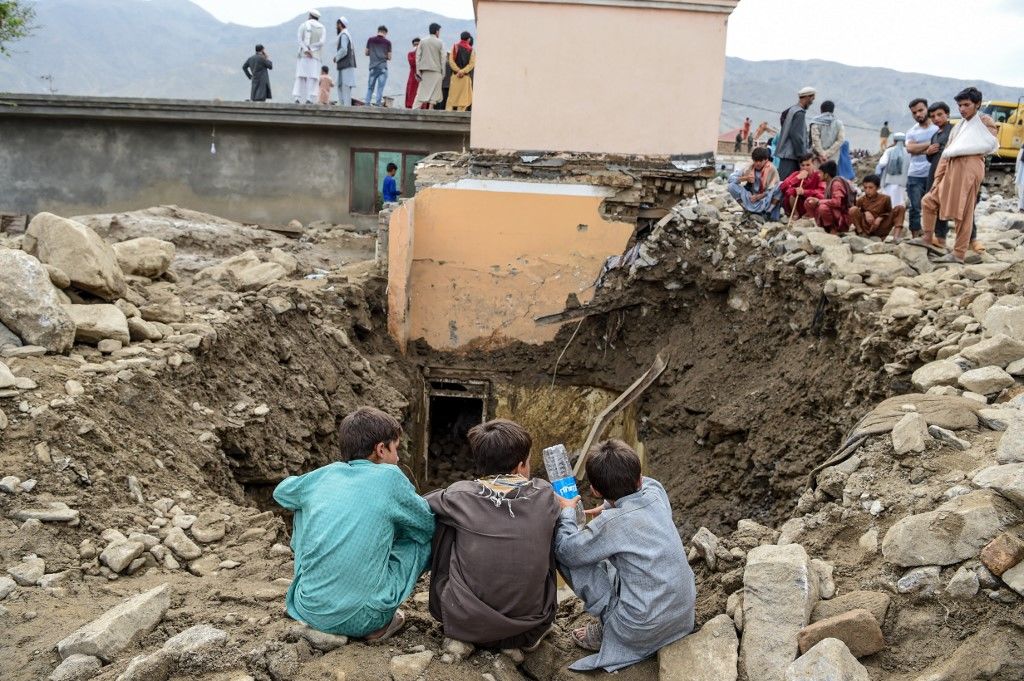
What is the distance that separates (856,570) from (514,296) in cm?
667

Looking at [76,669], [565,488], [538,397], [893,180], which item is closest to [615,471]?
[565,488]

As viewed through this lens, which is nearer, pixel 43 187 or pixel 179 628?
pixel 179 628

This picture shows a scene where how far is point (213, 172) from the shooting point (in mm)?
13938

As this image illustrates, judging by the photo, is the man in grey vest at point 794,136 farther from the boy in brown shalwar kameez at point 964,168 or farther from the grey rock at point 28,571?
the grey rock at point 28,571

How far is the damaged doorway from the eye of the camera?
10203mm

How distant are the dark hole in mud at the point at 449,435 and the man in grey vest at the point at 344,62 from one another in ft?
21.1

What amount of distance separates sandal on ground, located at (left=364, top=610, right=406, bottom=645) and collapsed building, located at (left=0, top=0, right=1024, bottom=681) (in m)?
0.11

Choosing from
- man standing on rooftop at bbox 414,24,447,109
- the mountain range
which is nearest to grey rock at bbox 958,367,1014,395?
man standing on rooftop at bbox 414,24,447,109

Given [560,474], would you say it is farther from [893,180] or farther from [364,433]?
[893,180]

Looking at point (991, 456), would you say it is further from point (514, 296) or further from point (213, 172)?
point (213, 172)

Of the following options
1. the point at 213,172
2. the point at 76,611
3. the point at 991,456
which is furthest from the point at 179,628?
the point at 213,172

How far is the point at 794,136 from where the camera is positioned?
32.9 ft

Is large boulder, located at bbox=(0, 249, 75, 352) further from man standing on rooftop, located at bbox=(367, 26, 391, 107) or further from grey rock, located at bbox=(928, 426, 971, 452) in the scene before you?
man standing on rooftop, located at bbox=(367, 26, 391, 107)

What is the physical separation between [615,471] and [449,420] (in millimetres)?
7356
